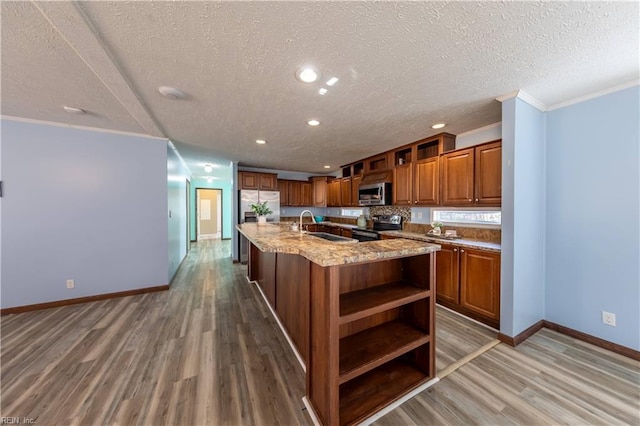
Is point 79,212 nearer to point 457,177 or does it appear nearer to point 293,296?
point 293,296

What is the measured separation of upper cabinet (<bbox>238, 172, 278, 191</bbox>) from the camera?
5223 mm

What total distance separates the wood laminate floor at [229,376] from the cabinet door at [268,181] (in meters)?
3.44

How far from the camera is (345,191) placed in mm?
5387

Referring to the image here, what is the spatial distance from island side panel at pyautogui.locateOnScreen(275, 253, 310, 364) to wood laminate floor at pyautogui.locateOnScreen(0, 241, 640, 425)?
0.16 metres

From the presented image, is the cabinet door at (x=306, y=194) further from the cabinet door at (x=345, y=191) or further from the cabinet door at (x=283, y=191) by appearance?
the cabinet door at (x=345, y=191)

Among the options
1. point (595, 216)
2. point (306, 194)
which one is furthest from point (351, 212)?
point (595, 216)

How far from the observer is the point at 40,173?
2.74 meters

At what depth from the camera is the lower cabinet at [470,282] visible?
2.30m

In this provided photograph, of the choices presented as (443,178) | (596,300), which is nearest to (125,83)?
(443,178)

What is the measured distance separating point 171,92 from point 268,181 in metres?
3.56

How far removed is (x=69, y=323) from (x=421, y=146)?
5.26m

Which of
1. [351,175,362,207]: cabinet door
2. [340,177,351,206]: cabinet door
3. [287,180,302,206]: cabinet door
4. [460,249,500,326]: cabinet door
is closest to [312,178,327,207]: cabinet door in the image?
[287,180,302,206]: cabinet door

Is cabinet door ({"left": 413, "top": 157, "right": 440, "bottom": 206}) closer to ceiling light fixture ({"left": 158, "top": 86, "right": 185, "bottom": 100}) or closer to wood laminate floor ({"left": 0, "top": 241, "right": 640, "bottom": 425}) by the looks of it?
wood laminate floor ({"left": 0, "top": 241, "right": 640, "bottom": 425})

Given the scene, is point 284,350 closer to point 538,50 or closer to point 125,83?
point 125,83
